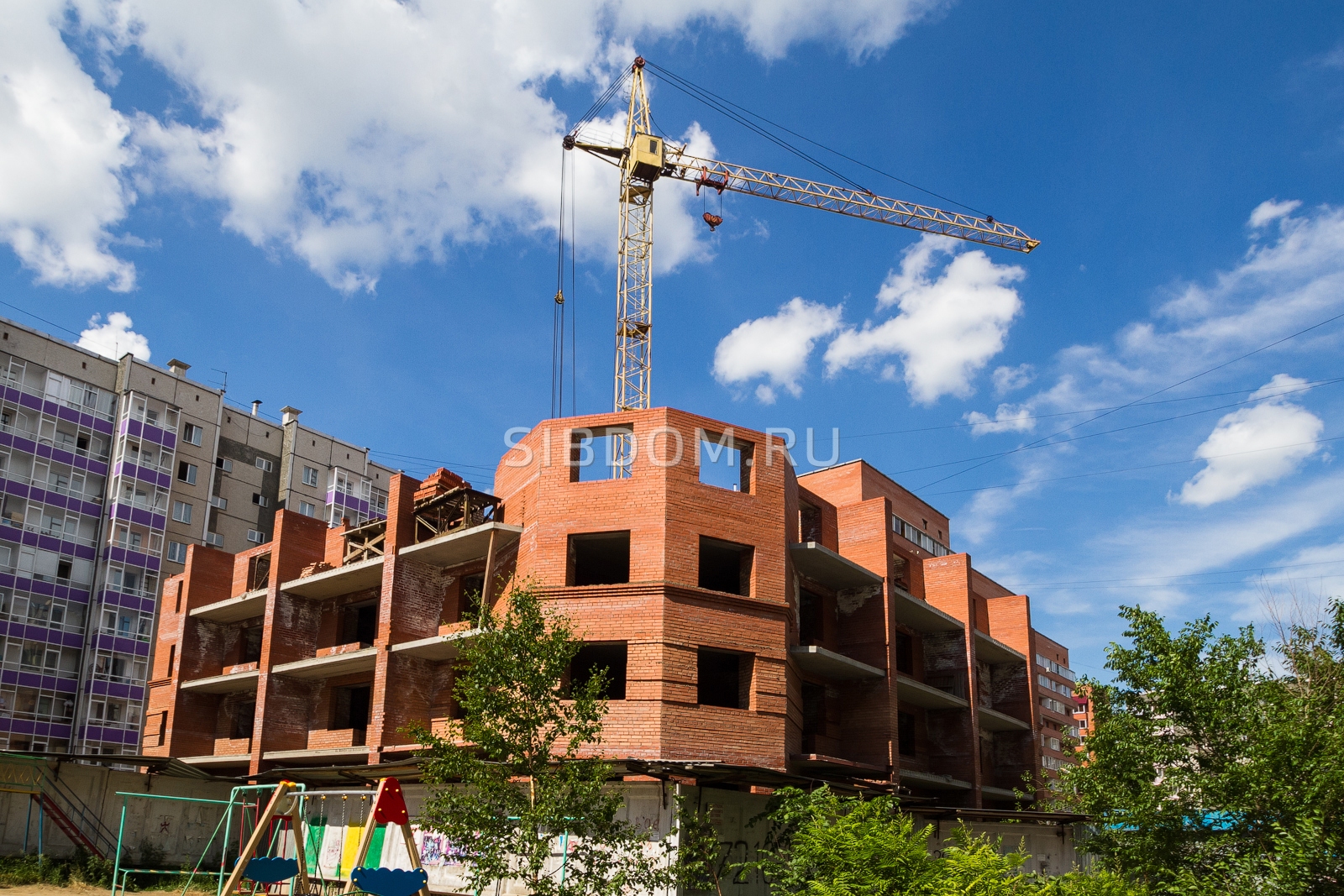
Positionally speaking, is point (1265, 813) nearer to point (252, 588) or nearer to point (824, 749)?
point (824, 749)

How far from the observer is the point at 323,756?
1316 inches

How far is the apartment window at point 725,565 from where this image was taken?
28844 millimetres

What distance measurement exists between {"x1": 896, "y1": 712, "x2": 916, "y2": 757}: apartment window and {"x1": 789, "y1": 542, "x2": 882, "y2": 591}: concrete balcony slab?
6893 mm

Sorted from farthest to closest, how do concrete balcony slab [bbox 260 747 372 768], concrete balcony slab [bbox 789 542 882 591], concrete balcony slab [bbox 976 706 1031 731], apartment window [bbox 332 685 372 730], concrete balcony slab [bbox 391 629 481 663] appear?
concrete balcony slab [bbox 976 706 1031 731] → apartment window [bbox 332 685 372 730] → concrete balcony slab [bbox 260 747 372 768] → concrete balcony slab [bbox 789 542 882 591] → concrete balcony slab [bbox 391 629 481 663]

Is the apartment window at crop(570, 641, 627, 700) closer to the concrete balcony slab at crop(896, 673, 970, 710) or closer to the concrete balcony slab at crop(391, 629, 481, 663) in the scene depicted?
the concrete balcony slab at crop(391, 629, 481, 663)

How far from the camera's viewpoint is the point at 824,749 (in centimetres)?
3272

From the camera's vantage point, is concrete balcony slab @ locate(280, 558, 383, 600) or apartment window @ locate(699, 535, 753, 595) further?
concrete balcony slab @ locate(280, 558, 383, 600)

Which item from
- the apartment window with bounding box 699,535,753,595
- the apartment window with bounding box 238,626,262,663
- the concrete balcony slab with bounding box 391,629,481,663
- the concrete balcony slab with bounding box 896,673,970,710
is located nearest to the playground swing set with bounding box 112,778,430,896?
the concrete balcony slab with bounding box 391,629,481,663

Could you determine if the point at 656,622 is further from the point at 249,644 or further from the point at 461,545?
the point at 249,644

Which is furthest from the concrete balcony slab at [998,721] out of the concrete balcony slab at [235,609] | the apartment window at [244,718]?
the apartment window at [244,718]

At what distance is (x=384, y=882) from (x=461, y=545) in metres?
14.5

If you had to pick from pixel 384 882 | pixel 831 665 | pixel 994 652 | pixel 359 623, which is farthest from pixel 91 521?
pixel 384 882

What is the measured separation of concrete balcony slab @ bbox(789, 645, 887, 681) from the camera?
2998cm

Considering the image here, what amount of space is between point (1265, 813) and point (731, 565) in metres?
16.1
